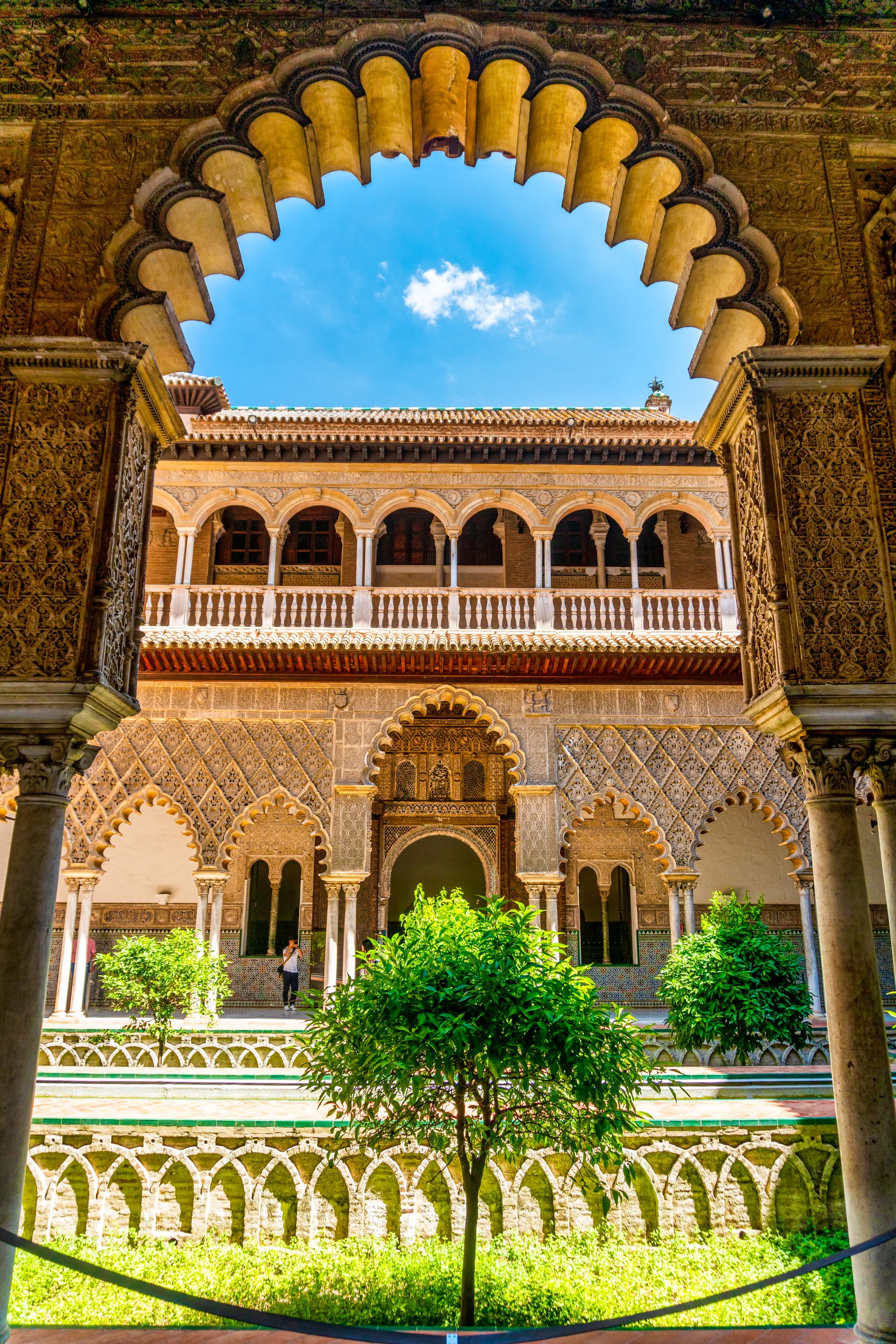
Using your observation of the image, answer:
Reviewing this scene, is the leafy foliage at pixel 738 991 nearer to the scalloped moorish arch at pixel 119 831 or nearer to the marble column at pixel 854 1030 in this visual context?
the marble column at pixel 854 1030

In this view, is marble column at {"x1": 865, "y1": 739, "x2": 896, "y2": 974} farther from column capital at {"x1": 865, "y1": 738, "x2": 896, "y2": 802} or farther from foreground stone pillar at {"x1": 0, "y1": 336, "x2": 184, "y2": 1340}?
foreground stone pillar at {"x1": 0, "y1": 336, "x2": 184, "y2": 1340}

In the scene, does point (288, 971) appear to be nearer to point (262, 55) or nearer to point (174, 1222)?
point (174, 1222)

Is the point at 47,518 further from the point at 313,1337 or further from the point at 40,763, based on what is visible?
the point at 313,1337

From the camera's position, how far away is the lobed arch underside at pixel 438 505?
12281 millimetres

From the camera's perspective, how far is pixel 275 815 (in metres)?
14.3

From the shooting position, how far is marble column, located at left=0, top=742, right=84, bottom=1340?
3127mm

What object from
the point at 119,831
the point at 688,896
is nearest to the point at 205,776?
the point at 119,831

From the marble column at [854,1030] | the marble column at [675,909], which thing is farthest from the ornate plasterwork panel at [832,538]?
the marble column at [675,909]

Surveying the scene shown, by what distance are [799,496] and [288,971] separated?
10918 mm

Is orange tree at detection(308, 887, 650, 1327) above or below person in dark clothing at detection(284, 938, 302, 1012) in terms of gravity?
below

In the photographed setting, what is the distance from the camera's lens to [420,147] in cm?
477

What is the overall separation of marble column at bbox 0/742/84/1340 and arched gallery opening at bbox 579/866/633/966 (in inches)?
457

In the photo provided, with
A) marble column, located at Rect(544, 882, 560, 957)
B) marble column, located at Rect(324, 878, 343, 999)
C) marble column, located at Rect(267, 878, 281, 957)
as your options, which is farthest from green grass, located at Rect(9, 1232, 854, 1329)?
marble column, located at Rect(267, 878, 281, 957)

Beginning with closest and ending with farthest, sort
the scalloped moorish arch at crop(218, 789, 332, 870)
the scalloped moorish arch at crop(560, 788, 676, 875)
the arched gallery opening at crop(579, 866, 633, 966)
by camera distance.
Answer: the scalloped moorish arch at crop(218, 789, 332, 870) < the scalloped moorish arch at crop(560, 788, 676, 875) < the arched gallery opening at crop(579, 866, 633, 966)
